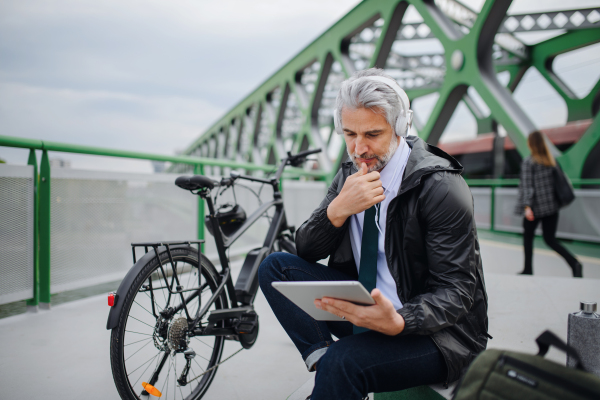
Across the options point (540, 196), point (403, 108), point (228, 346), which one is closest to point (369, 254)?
point (403, 108)

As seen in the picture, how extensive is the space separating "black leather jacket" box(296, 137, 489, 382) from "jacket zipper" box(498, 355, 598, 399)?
23 centimetres

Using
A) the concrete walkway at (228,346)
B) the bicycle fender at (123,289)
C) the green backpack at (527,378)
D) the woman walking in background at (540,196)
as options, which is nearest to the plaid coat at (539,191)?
the woman walking in background at (540,196)

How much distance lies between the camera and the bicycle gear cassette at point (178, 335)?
148cm

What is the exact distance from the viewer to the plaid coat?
3.77 meters

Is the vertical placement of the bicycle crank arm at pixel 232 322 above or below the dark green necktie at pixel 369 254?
below

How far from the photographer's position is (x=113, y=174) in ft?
10.2

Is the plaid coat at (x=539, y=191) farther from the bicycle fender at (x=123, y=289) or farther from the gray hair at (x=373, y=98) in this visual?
the bicycle fender at (x=123, y=289)

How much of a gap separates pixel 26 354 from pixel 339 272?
1.81 meters

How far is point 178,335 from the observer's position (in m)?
1.51

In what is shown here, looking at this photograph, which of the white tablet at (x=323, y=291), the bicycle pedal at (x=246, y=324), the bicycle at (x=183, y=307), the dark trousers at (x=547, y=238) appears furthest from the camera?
the dark trousers at (x=547, y=238)

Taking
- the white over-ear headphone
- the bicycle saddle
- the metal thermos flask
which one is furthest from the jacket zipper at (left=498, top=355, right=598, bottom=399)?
the bicycle saddle

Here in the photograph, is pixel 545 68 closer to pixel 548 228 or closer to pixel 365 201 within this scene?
pixel 548 228

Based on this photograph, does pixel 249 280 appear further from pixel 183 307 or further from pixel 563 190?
pixel 563 190

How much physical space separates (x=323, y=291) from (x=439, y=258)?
0.39 metres
